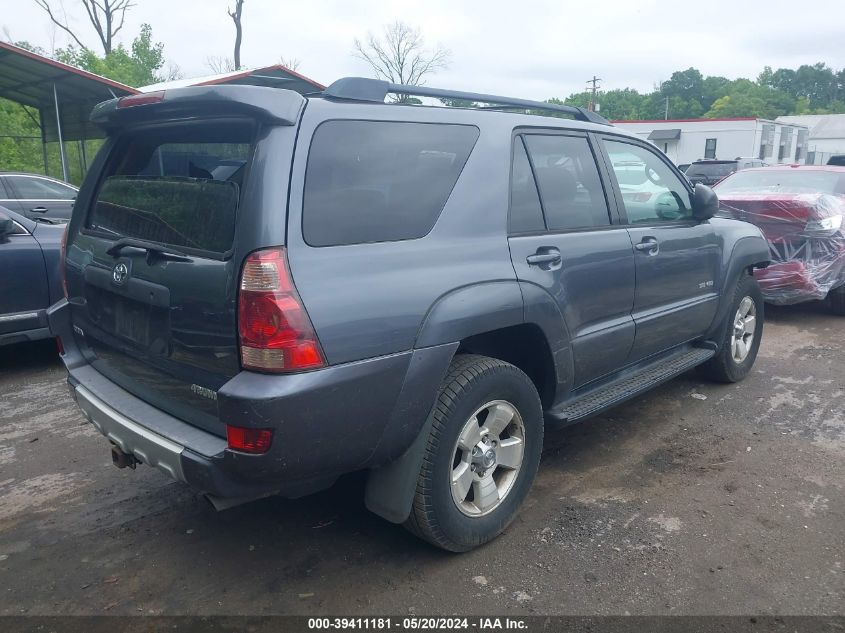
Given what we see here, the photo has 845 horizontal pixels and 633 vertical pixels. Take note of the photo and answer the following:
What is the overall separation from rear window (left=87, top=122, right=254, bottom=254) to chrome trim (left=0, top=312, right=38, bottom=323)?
2.55 metres

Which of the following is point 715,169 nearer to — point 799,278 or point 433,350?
point 799,278

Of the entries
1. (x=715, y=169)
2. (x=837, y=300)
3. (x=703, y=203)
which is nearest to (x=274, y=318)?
(x=703, y=203)

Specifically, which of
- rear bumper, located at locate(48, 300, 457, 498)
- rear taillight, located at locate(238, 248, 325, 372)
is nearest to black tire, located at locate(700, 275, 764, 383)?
rear bumper, located at locate(48, 300, 457, 498)

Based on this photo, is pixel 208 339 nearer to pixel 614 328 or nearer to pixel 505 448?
pixel 505 448

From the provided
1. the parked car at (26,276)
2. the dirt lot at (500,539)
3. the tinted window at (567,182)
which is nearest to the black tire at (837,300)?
the dirt lot at (500,539)

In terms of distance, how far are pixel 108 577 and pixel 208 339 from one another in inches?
47.7

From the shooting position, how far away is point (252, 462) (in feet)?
7.27

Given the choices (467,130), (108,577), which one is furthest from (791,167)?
(108,577)

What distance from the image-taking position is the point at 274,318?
2.18 meters

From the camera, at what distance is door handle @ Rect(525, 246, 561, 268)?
3.01 meters

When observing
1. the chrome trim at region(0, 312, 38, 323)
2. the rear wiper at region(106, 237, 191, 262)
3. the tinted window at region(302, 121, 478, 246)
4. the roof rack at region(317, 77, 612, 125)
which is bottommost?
the chrome trim at region(0, 312, 38, 323)

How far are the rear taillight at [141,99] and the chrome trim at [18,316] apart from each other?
3.15 m

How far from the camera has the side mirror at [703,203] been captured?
4254 mm

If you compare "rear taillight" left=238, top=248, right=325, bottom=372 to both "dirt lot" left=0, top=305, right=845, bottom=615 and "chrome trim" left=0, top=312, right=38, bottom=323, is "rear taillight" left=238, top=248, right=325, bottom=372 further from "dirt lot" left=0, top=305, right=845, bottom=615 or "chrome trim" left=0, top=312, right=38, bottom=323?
"chrome trim" left=0, top=312, right=38, bottom=323
